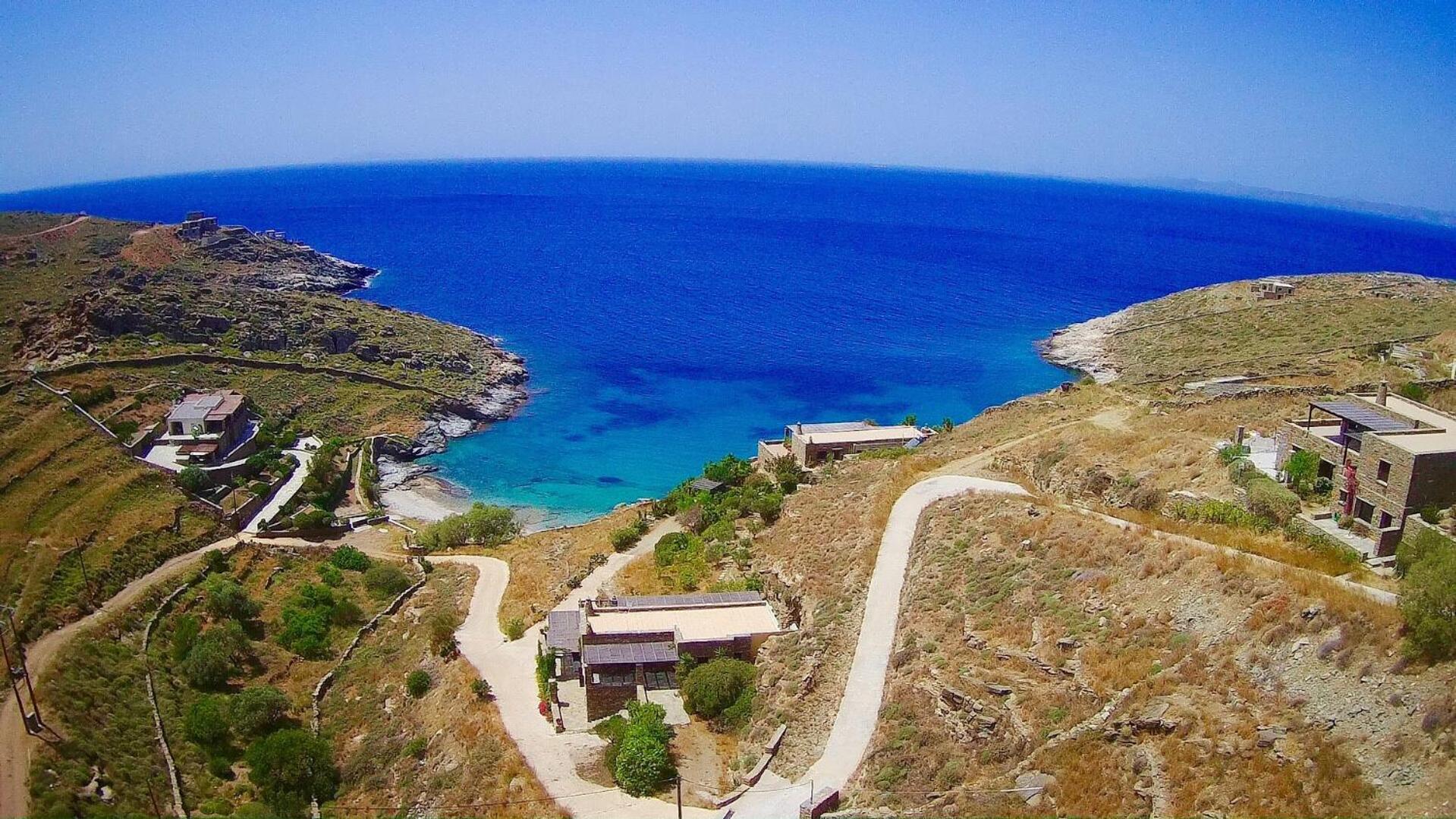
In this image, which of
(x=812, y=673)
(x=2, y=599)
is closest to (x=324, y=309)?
(x=2, y=599)

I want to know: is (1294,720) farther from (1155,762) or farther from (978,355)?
(978,355)

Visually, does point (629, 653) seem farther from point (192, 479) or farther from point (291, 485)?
point (291, 485)

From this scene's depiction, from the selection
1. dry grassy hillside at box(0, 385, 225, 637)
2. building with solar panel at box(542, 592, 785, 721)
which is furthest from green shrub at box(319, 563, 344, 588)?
building with solar panel at box(542, 592, 785, 721)

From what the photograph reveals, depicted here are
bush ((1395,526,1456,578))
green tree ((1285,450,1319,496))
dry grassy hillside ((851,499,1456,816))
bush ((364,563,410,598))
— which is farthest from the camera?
bush ((364,563,410,598))

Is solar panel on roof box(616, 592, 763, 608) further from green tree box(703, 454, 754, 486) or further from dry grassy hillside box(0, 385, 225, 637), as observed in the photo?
dry grassy hillside box(0, 385, 225, 637)

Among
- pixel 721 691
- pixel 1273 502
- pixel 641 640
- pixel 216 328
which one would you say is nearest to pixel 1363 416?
pixel 1273 502
